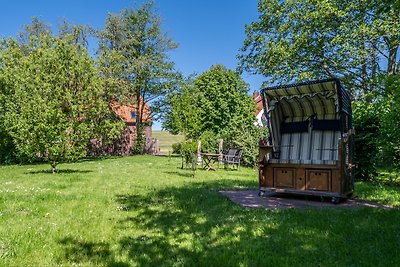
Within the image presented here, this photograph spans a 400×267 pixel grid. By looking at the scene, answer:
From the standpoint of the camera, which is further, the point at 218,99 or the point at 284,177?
the point at 218,99

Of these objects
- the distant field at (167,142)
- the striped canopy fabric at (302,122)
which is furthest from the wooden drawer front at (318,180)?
the distant field at (167,142)

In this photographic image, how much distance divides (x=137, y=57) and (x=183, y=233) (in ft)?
116

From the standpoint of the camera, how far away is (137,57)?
128 ft

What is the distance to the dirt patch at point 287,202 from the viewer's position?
28.5 ft

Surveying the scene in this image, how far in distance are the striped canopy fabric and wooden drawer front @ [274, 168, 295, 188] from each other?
0.30 metres

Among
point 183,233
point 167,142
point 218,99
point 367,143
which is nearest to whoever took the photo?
point 183,233

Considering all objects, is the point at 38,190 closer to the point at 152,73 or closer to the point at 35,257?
the point at 35,257

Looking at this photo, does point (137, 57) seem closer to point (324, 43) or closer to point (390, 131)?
point (324, 43)

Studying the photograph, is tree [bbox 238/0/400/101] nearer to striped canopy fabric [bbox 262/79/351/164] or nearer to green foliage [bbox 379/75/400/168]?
green foliage [bbox 379/75/400/168]

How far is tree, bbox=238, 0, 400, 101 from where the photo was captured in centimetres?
2244

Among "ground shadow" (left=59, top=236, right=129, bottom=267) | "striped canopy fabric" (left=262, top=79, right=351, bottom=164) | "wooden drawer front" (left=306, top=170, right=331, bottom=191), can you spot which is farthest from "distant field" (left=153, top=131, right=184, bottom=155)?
"ground shadow" (left=59, top=236, right=129, bottom=267)

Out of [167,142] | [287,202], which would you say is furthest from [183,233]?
[167,142]

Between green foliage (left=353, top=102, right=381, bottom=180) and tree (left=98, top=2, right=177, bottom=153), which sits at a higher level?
tree (left=98, top=2, right=177, bottom=153)

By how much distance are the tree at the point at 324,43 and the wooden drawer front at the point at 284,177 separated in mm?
14498
